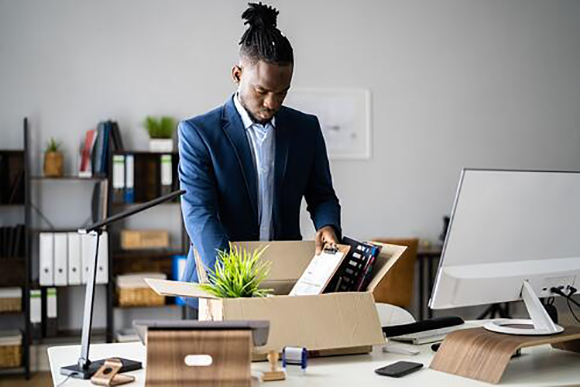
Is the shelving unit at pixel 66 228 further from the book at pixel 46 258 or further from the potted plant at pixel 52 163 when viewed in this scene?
the book at pixel 46 258

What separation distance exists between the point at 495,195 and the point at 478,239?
4.4 inches

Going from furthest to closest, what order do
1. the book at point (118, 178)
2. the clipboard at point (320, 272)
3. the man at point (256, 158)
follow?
the book at point (118, 178) < the man at point (256, 158) < the clipboard at point (320, 272)

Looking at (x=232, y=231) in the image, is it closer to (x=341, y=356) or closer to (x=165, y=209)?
(x=341, y=356)

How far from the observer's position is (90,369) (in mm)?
1808

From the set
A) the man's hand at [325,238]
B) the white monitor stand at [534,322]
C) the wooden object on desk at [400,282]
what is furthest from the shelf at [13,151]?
the white monitor stand at [534,322]

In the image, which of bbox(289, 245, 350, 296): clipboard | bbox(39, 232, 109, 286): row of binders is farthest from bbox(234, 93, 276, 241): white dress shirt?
bbox(39, 232, 109, 286): row of binders

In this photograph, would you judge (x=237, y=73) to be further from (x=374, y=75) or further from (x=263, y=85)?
(x=374, y=75)

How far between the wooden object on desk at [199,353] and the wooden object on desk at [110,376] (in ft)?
0.66

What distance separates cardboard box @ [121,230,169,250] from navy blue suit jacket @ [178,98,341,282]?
2.67m

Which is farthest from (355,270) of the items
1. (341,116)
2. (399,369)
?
(341,116)

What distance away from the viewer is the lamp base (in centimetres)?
178

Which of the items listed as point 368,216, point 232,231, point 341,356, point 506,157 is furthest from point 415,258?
point 341,356

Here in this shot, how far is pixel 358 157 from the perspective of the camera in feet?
18.3

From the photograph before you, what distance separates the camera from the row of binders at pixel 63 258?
4.87 metres
